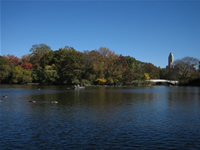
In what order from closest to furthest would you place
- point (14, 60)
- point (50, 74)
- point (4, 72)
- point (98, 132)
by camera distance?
point (98, 132) < point (50, 74) < point (4, 72) < point (14, 60)

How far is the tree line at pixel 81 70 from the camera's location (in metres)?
91.1

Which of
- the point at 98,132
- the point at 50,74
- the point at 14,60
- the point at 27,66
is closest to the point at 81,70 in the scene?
the point at 50,74

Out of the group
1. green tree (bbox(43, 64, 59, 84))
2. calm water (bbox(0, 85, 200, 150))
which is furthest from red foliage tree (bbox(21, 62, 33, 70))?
calm water (bbox(0, 85, 200, 150))

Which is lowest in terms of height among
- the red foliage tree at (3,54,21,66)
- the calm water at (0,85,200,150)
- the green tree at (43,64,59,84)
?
the calm water at (0,85,200,150)

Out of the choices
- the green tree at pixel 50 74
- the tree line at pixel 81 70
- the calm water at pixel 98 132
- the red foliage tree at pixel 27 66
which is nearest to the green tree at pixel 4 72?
the tree line at pixel 81 70

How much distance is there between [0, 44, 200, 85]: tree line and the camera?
9106 cm

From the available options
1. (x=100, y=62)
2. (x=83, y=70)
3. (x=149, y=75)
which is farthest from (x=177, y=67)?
(x=83, y=70)

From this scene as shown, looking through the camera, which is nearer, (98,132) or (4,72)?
(98,132)

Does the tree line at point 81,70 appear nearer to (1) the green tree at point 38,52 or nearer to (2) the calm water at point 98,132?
(1) the green tree at point 38,52

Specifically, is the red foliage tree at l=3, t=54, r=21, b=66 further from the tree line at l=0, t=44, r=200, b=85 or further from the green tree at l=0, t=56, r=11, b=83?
the green tree at l=0, t=56, r=11, b=83

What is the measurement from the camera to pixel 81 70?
3615 inches

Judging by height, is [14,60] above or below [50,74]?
above

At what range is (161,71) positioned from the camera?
139m

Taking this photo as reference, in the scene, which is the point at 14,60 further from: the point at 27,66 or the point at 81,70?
the point at 81,70
